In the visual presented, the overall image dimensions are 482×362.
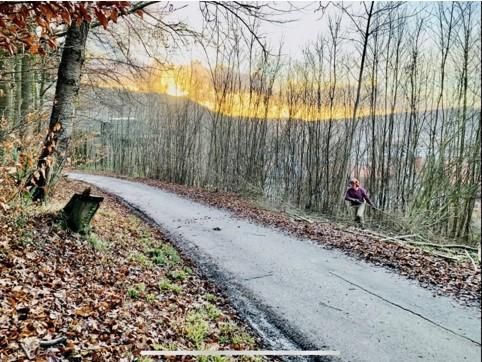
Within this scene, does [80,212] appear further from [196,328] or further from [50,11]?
[50,11]

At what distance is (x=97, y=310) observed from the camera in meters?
2.40

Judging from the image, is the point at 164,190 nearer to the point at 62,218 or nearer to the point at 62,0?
the point at 62,218

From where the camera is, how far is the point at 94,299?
2574 mm

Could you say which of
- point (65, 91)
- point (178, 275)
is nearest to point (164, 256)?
point (178, 275)

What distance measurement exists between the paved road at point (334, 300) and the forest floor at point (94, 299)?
1.11 ft

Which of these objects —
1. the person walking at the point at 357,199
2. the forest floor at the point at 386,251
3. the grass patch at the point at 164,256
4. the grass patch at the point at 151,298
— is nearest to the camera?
the forest floor at the point at 386,251

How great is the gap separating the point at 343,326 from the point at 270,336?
1.62ft

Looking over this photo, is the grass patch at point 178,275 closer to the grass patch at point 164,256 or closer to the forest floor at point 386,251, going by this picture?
the grass patch at point 164,256

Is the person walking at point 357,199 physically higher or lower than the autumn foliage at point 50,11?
lower

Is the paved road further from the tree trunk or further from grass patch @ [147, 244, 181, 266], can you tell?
the tree trunk

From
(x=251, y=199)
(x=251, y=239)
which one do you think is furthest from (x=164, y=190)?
(x=251, y=239)

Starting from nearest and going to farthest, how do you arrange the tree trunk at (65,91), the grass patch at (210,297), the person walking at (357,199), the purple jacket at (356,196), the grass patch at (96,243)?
the grass patch at (210,297) → the grass patch at (96,243) → the tree trunk at (65,91) → the person walking at (357,199) → the purple jacket at (356,196)

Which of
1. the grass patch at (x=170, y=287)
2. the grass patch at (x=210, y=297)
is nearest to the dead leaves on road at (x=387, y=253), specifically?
the grass patch at (x=210, y=297)

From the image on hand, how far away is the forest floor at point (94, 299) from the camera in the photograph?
1.93 meters
